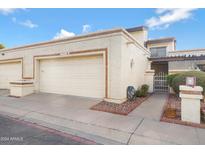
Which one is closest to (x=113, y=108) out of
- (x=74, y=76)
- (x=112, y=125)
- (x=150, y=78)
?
(x=112, y=125)

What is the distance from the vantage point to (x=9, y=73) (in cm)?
1208

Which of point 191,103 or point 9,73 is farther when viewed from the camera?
point 9,73

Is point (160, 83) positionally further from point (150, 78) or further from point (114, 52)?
point (114, 52)

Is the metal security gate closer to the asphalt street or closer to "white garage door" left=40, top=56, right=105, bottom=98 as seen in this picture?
"white garage door" left=40, top=56, right=105, bottom=98

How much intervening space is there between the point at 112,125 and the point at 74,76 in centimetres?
494

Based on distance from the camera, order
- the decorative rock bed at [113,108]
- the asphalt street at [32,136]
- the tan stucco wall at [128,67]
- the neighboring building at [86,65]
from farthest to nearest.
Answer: the tan stucco wall at [128,67]
the neighboring building at [86,65]
the decorative rock bed at [113,108]
the asphalt street at [32,136]

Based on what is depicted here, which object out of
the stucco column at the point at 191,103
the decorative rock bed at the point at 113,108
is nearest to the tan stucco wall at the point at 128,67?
the decorative rock bed at the point at 113,108

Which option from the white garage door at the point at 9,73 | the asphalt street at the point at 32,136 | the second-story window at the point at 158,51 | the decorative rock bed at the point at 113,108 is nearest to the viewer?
the asphalt street at the point at 32,136

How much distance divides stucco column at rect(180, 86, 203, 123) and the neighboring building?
2.90 metres

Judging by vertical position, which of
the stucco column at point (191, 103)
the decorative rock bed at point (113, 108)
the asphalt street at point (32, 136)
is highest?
the stucco column at point (191, 103)

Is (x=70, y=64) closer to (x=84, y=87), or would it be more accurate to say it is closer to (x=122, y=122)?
(x=84, y=87)

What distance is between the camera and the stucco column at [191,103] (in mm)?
4711

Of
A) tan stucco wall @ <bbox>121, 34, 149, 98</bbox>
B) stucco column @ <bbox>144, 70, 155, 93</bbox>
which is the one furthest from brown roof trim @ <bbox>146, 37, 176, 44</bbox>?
tan stucco wall @ <bbox>121, 34, 149, 98</bbox>

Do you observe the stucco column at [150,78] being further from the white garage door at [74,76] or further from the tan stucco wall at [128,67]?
the white garage door at [74,76]
